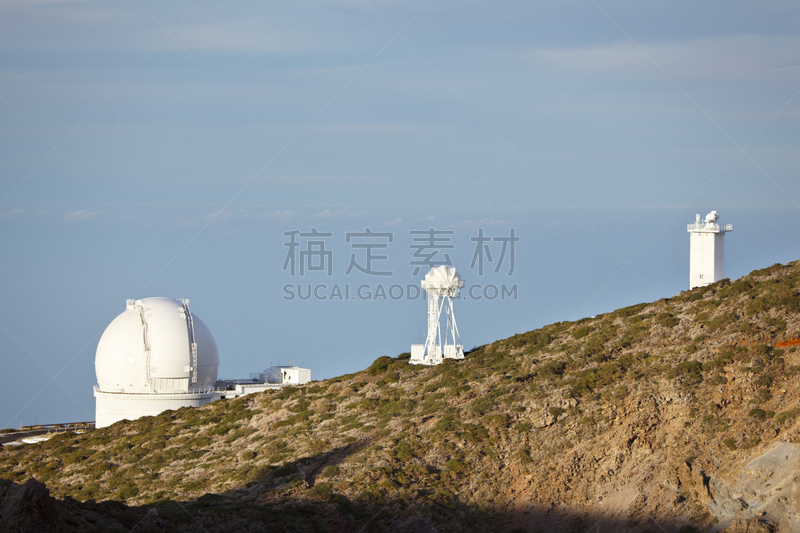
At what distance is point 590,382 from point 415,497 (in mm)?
9999

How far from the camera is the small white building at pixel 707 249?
58188 millimetres

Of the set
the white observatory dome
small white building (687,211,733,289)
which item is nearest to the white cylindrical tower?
the white observatory dome

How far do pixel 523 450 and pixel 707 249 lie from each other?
110ft

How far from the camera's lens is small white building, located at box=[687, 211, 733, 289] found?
58188 mm

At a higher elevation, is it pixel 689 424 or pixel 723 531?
pixel 689 424

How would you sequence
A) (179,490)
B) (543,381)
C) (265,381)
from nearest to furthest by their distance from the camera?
(179,490) < (543,381) < (265,381)

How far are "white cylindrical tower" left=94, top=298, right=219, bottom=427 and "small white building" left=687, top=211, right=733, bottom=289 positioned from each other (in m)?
35.5

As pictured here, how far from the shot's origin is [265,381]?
205ft

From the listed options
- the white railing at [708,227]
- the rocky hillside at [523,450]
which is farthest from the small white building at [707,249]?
the rocky hillside at [523,450]

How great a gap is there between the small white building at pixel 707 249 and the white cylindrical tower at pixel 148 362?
3552cm

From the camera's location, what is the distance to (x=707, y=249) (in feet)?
192

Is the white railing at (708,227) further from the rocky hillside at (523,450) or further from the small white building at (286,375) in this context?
the small white building at (286,375)

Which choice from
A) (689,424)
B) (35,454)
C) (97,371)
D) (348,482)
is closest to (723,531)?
(689,424)

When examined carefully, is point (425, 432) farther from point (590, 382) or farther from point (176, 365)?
point (176, 365)
